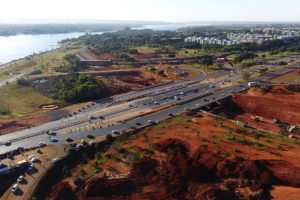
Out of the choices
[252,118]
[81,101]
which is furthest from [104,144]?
[252,118]

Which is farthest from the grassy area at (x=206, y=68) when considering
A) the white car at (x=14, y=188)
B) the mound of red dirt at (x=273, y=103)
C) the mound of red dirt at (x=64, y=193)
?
the white car at (x=14, y=188)

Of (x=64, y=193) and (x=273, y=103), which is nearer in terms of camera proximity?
(x=64, y=193)

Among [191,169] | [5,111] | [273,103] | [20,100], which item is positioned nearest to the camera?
[191,169]

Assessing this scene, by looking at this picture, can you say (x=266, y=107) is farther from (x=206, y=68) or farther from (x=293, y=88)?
(x=206, y=68)

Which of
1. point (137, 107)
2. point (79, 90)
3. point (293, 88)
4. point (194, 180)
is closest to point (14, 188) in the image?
point (194, 180)

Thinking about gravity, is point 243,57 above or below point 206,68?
above

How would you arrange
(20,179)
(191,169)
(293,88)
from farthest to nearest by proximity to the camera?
1. (293,88)
2. (20,179)
3. (191,169)
